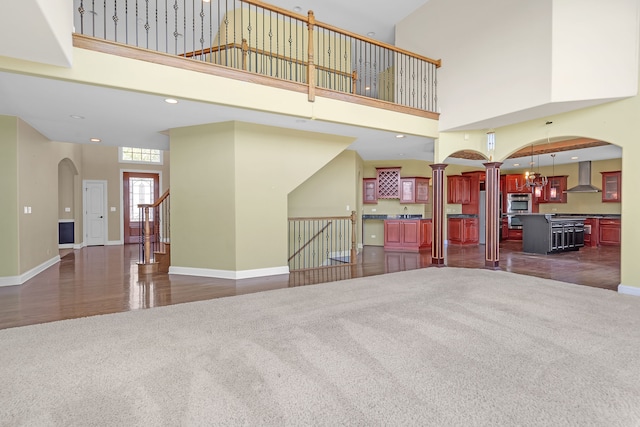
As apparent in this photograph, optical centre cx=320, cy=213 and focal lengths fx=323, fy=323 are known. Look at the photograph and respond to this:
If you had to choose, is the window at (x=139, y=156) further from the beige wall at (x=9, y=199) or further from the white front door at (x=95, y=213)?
the beige wall at (x=9, y=199)

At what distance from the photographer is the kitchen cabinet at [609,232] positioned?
9695 millimetres

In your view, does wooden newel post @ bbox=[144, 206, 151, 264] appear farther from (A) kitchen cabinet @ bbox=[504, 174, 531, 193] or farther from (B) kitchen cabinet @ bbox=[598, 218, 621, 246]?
(B) kitchen cabinet @ bbox=[598, 218, 621, 246]

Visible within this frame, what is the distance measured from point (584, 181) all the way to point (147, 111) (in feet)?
39.7

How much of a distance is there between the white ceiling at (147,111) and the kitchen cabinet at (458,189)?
9.15 ft

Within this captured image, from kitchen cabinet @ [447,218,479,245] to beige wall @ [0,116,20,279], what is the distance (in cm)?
1032

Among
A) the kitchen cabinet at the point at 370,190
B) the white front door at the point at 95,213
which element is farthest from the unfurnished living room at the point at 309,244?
the kitchen cabinet at the point at 370,190

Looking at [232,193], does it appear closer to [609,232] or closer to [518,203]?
[518,203]

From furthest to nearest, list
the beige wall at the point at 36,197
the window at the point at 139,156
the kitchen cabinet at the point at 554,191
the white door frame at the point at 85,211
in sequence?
1. the kitchen cabinet at the point at 554,191
2. the window at the point at 139,156
3. the white door frame at the point at 85,211
4. the beige wall at the point at 36,197

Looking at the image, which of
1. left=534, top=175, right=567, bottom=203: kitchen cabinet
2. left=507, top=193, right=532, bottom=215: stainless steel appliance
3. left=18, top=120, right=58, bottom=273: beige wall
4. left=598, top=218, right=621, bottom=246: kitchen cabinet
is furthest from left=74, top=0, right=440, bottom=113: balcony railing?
left=598, top=218, right=621, bottom=246: kitchen cabinet

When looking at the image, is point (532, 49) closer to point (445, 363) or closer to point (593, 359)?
point (593, 359)

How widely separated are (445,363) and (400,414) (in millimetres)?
792

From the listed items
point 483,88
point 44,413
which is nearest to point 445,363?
point 44,413

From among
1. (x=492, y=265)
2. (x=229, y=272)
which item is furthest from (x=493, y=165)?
(x=229, y=272)

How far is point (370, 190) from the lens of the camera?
977 cm
